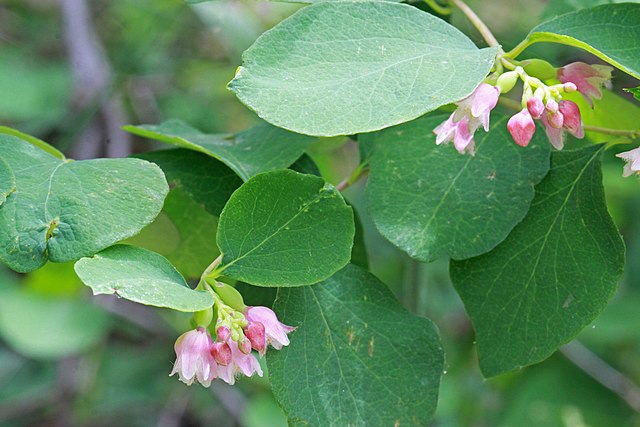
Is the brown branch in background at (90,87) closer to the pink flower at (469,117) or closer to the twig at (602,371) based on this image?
the twig at (602,371)

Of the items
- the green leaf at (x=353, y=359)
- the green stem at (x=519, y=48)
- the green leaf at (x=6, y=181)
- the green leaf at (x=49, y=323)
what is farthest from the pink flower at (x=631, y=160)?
the green leaf at (x=49, y=323)

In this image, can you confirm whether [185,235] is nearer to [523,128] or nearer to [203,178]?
[203,178]

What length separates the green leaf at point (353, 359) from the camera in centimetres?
69

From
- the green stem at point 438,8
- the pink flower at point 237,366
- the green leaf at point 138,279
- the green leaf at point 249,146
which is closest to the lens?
the green leaf at point 138,279

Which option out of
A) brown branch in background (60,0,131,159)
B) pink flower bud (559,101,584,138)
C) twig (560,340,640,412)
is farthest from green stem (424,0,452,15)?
twig (560,340,640,412)

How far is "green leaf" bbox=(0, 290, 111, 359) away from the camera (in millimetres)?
2127

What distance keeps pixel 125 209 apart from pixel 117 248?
0.03 meters

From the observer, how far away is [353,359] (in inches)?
28.0

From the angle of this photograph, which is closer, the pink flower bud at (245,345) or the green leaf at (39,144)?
the pink flower bud at (245,345)

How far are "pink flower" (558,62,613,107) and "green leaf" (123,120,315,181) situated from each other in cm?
25

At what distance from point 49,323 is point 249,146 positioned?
155cm

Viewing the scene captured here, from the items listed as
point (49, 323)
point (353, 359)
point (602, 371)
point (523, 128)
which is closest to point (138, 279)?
point (353, 359)

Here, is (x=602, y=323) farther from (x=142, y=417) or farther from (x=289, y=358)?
(x=289, y=358)

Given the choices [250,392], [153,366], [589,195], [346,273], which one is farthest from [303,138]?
[153,366]
